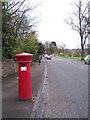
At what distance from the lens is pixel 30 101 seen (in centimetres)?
780

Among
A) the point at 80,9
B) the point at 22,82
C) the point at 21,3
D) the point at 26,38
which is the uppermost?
the point at 80,9

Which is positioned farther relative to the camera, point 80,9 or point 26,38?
point 80,9

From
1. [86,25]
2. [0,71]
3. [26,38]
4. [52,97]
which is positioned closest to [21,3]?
[26,38]

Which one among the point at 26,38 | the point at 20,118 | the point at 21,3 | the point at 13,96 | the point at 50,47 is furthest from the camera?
the point at 50,47

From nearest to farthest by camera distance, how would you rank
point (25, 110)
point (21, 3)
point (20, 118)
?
1. point (20, 118)
2. point (25, 110)
3. point (21, 3)

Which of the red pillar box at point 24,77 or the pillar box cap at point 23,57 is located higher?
the pillar box cap at point 23,57

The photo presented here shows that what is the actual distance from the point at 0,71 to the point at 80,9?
4378 centimetres

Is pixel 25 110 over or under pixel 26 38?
under

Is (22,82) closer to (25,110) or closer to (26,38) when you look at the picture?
(25,110)

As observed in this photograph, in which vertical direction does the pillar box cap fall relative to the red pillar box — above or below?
above

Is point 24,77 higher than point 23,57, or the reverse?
point 23,57

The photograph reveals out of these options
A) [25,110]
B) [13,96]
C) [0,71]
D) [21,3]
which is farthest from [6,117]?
[21,3]

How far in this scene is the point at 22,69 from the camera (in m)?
8.02

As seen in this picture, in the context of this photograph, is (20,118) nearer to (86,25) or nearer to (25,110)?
(25,110)
